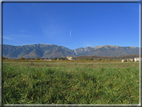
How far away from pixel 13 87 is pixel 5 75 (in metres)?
1.08

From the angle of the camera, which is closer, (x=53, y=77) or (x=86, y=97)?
(x=86, y=97)

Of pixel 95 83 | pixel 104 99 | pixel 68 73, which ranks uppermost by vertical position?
pixel 68 73

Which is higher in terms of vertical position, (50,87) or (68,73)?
(68,73)

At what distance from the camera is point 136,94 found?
15.7 feet

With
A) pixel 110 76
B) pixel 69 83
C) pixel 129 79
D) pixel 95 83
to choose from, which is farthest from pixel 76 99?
pixel 129 79

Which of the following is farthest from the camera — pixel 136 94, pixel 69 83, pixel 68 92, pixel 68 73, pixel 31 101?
pixel 68 73

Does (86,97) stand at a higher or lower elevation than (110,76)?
lower

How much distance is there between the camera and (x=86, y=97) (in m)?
4.34

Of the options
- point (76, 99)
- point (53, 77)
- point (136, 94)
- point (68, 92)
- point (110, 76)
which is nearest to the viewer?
point (76, 99)

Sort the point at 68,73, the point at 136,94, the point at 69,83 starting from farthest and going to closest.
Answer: the point at 68,73, the point at 69,83, the point at 136,94

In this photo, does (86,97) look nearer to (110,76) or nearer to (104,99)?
(104,99)

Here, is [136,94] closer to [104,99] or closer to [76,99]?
[104,99]

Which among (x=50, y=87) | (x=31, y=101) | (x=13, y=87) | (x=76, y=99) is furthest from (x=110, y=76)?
(x=13, y=87)

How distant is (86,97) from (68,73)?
6.67 ft
